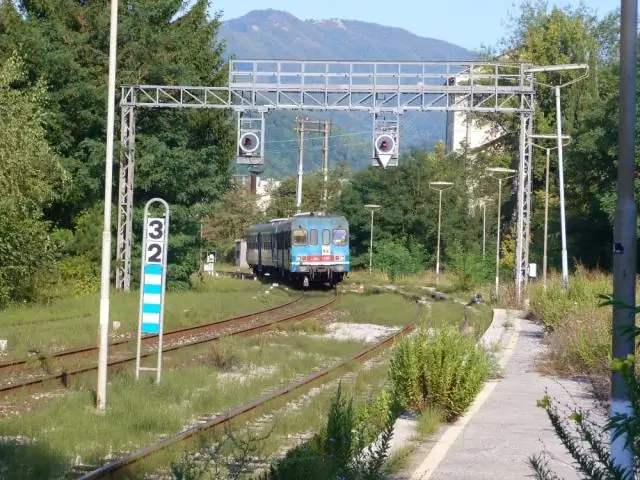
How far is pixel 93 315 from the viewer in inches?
1122

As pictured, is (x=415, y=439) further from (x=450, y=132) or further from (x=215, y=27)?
(x=450, y=132)

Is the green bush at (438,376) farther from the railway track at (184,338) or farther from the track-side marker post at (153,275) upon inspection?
the railway track at (184,338)

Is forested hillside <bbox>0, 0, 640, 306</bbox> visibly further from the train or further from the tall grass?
the tall grass

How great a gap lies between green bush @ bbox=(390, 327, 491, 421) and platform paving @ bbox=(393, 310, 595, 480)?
0.27 meters

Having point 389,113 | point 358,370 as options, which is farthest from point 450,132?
point 358,370

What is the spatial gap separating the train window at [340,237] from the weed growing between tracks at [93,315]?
5.16m

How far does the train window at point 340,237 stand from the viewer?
4781cm

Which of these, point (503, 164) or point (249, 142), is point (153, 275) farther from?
point (503, 164)

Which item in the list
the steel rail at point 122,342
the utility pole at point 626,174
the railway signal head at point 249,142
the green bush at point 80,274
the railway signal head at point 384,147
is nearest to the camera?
the utility pole at point 626,174

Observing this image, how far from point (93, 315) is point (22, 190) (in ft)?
11.9

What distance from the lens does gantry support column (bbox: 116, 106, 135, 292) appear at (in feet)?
112

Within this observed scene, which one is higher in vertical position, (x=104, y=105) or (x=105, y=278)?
(x=104, y=105)

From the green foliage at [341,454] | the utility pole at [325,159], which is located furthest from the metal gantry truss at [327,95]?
the utility pole at [325,159]

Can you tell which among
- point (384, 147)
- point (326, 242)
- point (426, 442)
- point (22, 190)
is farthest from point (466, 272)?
point (426, 442)
